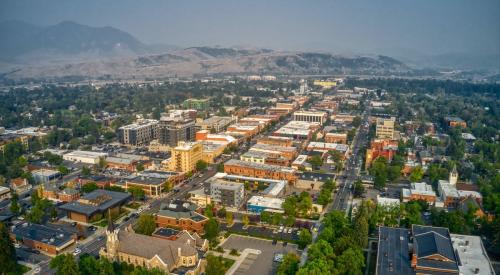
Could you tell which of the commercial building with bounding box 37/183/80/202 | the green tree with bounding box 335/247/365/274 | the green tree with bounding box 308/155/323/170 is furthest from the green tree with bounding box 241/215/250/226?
the green tree with bounding box 308/155/323/170

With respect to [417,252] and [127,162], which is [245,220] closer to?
[417,252]

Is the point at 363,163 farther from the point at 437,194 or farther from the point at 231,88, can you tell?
the point at 231,88

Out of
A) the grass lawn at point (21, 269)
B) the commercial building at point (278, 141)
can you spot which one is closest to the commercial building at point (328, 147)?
the commercial building at point (278, 141)

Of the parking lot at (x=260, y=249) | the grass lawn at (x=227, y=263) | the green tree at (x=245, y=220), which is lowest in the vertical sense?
the parking lot at (x=260, y=249)

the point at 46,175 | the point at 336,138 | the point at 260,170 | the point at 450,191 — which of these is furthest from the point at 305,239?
the point at 336,138

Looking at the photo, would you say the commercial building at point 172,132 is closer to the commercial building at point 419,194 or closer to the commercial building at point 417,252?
the commercial building at point 419,194

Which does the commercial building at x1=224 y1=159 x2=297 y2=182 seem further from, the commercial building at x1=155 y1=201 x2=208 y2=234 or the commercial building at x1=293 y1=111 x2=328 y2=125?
the commercial building at x1=293 y1=111 x2=328 y2=125
